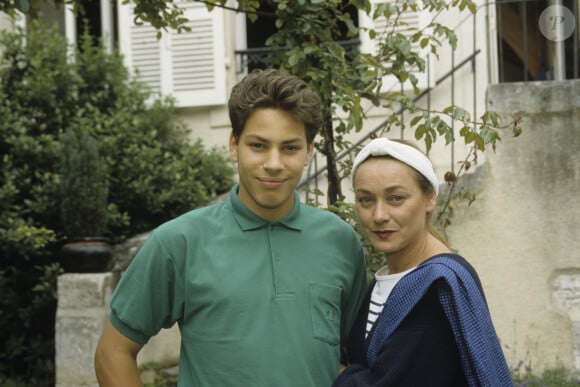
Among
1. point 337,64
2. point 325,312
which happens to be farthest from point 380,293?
point 337,64

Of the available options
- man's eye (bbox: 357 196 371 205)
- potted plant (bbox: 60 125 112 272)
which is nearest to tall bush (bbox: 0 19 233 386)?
potted plant (bbox: 60 125 112 272)

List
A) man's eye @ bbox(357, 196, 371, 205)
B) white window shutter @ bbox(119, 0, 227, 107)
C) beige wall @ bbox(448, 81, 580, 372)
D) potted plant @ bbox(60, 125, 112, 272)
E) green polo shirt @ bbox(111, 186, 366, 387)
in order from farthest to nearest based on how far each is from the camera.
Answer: white window shutter @ bbox(119, 0, 227, 107)
potted plant @ bbox(60, 125, 112, 272)
beige wall @ bbox(448, 81, 580, 372)
man's eye @ bbox(357, 196, 371, 205)
green polo shirt @ bbox(111, 186, 366, 387)

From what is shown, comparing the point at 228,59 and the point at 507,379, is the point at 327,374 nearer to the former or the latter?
the point at 507,379

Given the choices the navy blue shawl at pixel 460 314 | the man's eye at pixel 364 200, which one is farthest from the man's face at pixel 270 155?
the navy blue shawl at pixel 460 314

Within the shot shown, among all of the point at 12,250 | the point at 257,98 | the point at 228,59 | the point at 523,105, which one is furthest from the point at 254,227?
the point at 228,59

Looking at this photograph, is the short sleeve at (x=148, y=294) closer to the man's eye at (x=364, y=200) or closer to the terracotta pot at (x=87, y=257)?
the man's eye at (x=364, y=200)

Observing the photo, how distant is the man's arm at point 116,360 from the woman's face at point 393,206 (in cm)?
77

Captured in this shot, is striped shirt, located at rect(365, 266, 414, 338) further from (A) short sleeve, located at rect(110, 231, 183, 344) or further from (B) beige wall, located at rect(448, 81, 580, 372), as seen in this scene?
(B) beige wall, located at rect(448, 81, 580, 372)

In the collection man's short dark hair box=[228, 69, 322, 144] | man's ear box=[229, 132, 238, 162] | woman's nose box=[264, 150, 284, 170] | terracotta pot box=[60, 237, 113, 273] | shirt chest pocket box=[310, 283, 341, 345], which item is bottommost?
terracotta pot box=[60, 237, 113, 273]

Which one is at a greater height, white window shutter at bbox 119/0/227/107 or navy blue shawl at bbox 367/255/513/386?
white window shutter at bbox 119/0/227/107

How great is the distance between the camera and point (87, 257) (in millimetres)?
5238

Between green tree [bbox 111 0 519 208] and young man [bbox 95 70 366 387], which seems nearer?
young man [bbox 95 70 366 387]

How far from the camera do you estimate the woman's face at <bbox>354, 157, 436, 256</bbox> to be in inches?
84.4

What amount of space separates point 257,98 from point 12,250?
448cm
